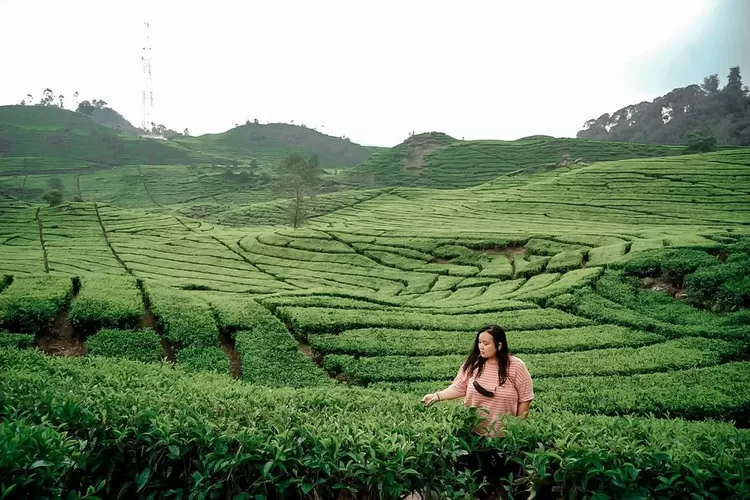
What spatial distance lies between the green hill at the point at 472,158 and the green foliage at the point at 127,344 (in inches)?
2633

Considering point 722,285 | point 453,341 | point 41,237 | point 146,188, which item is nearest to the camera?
point 453,341

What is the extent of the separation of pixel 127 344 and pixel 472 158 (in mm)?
84275

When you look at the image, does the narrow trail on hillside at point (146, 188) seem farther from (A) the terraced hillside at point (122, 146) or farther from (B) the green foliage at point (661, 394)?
(B) the green foliage at point (661, 394)

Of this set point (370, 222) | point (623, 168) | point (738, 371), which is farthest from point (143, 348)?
point (623, 168)

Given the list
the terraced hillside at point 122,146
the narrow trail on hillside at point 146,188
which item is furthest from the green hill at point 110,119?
the narrow trail on hillside at point 146,188

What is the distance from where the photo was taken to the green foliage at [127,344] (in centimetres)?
1366

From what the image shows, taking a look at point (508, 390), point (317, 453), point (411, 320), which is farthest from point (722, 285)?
point (317, 453)

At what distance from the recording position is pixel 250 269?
31.0 metres

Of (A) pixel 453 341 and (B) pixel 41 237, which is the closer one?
(A) pixel 453 341

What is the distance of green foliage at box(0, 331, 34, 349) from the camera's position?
43.8 feet

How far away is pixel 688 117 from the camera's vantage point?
108 metres

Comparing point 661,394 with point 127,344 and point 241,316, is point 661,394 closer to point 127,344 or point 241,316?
point 241,316

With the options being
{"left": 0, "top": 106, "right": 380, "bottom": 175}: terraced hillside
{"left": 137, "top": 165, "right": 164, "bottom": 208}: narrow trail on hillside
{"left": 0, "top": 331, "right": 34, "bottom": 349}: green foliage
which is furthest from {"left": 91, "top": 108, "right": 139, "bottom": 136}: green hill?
{"left": 0, "top": 331, "right": 34, "bottom": 349}: green foliage

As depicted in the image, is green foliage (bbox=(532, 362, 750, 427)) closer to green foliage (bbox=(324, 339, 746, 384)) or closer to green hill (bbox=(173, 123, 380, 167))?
green foliage (bbox=(324, 339, 746, 384))
